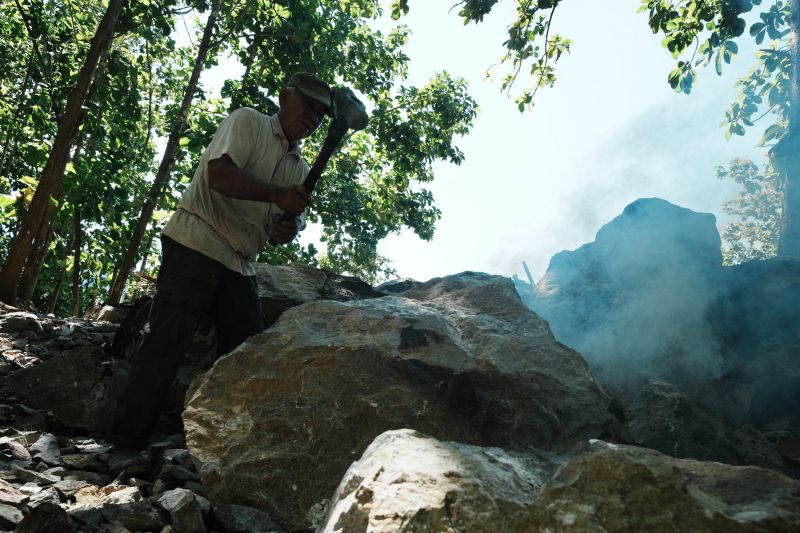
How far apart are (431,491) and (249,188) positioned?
5.89 ft

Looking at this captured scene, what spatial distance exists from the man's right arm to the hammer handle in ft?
0.27

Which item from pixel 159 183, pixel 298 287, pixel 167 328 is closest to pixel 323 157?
pixel 167 328

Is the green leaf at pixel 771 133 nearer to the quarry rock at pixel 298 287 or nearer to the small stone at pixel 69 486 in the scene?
the quarry rock at pixel 298 287

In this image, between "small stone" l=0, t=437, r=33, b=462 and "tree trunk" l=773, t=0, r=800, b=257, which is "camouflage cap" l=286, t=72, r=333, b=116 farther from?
"tree trunk" l=773, t=0, r=800, b=257

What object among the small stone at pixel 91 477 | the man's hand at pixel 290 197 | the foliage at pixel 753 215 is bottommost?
the small stone at pixel 91 477

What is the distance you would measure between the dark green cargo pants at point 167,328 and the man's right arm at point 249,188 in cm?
38

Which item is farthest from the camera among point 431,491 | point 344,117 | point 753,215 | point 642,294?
point 753,215

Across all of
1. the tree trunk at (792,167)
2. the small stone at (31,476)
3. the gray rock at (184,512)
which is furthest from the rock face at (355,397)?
the tree trunk at (792,167)

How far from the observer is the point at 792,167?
695cm

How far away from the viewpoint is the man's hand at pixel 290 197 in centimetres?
251

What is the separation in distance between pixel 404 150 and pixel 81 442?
28.5 feet

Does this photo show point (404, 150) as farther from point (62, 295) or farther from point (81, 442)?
point (62, 295)

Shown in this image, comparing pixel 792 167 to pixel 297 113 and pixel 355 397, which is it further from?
pixel 355 397

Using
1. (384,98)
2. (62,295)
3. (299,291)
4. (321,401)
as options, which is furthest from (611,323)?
(62,295)
